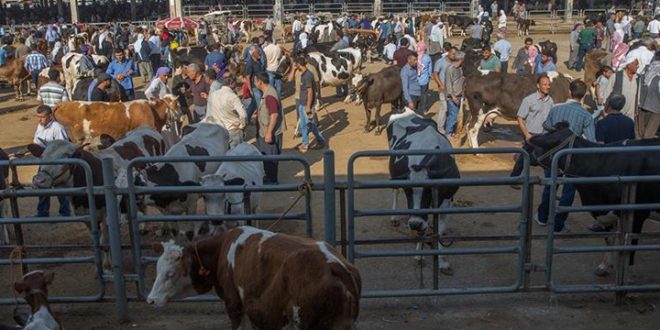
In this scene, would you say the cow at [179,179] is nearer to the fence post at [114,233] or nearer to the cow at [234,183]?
the cow at [234,183]

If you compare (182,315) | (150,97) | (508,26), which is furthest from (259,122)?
(508,26)

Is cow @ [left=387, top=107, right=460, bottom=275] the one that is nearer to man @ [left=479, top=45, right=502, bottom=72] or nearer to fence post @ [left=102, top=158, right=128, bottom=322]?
fence post @ [left=102, top=158, right=128, bottom=322]

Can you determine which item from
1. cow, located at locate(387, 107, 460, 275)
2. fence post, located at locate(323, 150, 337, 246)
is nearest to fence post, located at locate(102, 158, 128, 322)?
fence post, located at locate(323, 150, 337, 246)

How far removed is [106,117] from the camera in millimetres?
11172

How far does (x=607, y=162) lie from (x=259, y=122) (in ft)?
18.0

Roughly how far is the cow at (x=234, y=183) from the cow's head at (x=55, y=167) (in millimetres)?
1535

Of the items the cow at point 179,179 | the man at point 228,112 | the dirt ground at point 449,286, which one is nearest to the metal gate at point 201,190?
the dirt ground at point 449,286

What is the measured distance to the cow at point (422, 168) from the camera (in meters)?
6.71

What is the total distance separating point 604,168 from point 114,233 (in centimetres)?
481

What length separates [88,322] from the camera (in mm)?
6203

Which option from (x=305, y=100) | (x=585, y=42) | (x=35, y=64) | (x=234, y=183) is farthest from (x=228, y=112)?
(x=585, y=42)

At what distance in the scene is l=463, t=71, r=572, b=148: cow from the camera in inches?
492

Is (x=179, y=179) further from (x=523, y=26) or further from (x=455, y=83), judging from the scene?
(x=523, y=26)

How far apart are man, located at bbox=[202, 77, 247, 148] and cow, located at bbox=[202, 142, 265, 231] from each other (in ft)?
6.21
